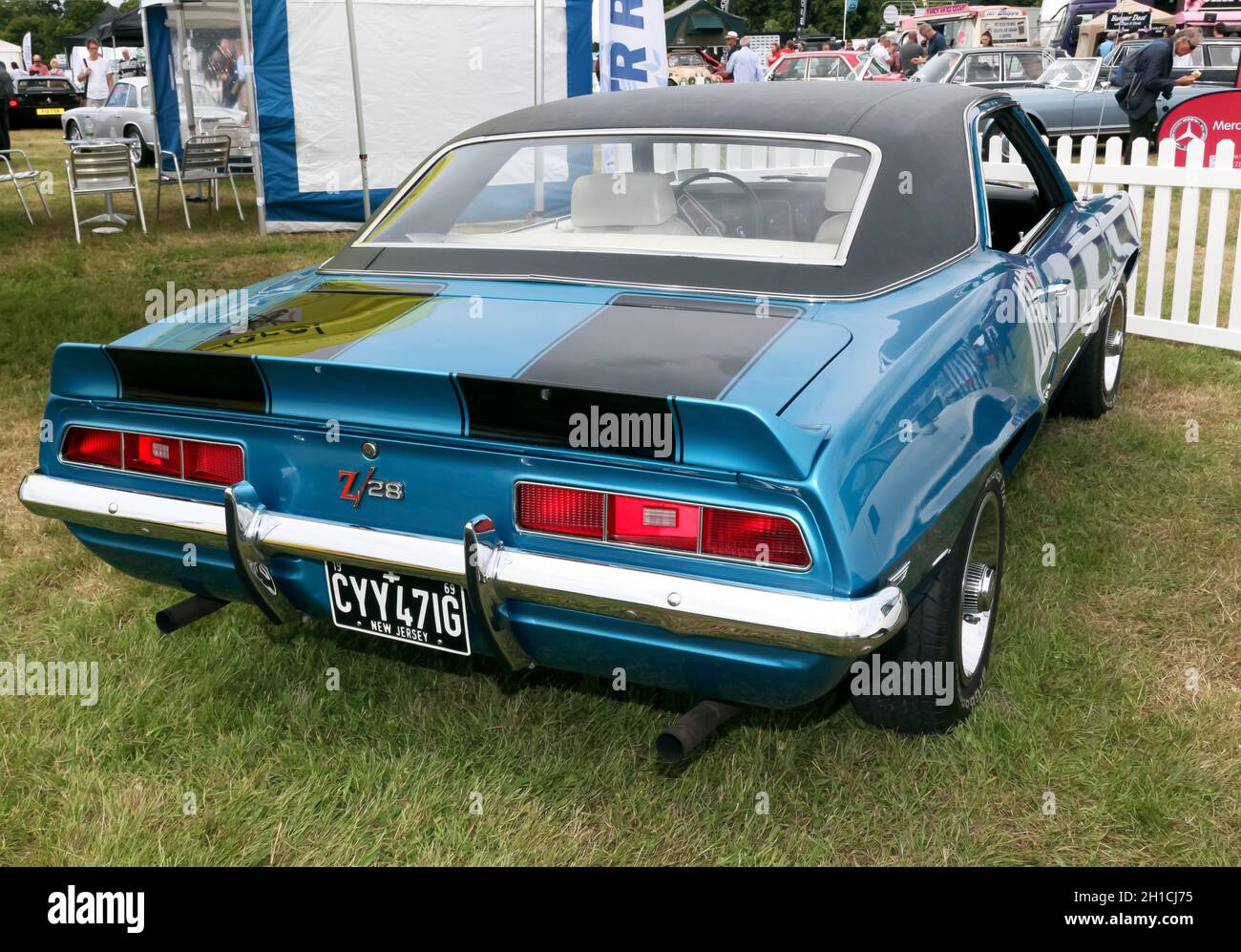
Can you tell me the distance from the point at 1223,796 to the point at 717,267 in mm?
1641

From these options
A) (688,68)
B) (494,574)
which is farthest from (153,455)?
(688,68)

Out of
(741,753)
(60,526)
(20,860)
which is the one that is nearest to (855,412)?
(741,753)

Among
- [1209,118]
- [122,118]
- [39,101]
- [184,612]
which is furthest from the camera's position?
[39,101]

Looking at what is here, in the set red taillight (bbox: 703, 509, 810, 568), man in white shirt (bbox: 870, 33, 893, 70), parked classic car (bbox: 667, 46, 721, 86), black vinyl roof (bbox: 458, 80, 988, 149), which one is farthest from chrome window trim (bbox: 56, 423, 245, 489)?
parked classic car (bbox: 667, 46, 721, 86)

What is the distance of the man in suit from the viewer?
13.3 meters

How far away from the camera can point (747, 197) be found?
145 inches

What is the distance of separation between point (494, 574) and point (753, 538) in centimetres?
51

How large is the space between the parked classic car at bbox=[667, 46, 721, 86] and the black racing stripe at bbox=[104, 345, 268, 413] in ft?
80.1

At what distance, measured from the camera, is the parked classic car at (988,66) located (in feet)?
52.0

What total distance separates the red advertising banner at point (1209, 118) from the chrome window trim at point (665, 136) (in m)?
10.2

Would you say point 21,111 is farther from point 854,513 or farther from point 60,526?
point 854,513

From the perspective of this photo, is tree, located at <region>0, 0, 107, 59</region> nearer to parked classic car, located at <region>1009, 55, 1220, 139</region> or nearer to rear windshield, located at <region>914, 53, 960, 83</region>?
rear windshield, located at <region>914, 53, 960, 83</region>

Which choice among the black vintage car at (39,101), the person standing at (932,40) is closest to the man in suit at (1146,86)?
the person standing at (932,40)

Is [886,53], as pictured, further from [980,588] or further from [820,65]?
[980,588]
